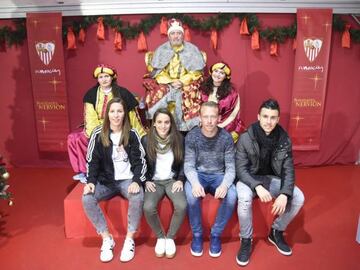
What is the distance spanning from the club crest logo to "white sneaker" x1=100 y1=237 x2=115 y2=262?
303 cm

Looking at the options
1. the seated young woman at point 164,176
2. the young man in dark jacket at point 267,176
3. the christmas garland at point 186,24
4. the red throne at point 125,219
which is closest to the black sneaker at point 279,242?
the young man in dark jacket at point 267,176

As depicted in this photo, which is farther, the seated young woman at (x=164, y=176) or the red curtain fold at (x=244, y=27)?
the red curtain fold at (x=244, y=27)

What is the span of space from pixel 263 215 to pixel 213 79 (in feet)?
4.58

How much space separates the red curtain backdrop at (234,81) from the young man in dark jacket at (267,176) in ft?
5.72

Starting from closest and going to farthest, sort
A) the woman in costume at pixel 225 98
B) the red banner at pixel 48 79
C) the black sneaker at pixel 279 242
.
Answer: the black sneaker at pixel 279 242
the woman in costume at pixel 225 98
the red banner at pixel 48 79

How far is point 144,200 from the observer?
2.78 metres

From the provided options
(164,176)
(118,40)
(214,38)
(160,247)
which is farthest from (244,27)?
(160,247)

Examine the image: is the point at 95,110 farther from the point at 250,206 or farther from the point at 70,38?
the point at 250,206

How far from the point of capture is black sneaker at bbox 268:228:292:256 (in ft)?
9.14

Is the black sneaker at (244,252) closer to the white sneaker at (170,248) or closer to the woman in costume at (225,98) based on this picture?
the white sneaker at (170,248)

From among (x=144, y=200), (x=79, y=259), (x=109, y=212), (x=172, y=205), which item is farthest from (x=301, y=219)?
(x=79, y=259)

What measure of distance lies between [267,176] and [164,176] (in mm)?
838

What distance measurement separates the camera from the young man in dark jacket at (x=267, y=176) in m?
2.70

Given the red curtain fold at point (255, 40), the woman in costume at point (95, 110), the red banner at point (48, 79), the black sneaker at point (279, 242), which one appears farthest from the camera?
the red curtain fold at point (255, 40)
